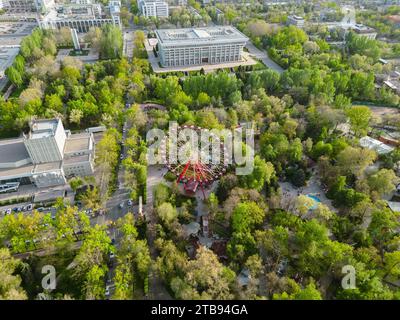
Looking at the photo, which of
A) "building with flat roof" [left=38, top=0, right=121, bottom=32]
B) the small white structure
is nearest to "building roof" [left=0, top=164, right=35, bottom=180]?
the small white structure

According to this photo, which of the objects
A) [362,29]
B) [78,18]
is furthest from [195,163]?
[78,18]

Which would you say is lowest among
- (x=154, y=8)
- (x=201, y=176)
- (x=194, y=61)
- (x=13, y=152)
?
(x=201, y=176)

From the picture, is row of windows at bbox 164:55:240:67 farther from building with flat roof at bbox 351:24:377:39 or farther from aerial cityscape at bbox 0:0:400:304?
building with flat roof at bbox 351:24:377:39

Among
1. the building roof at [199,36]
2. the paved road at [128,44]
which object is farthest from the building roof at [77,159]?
the paved road at [128,44]

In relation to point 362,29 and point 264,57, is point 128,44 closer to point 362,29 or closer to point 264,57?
point 264,57

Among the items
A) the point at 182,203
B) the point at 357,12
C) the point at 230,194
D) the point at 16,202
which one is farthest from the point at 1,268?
the point at 357,12

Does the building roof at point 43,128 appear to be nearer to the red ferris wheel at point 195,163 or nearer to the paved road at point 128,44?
the red ferris wheel at point 195,163
